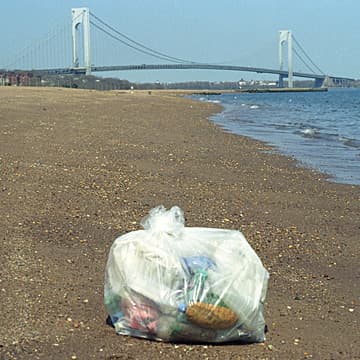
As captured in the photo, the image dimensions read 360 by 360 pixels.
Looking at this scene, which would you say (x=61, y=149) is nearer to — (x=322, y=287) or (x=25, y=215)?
(x=25, y=215)

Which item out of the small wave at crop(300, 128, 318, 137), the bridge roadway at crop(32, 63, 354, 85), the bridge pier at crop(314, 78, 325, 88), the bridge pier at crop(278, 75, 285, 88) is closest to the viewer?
the small wave at crop(300, 128, 318, 137)

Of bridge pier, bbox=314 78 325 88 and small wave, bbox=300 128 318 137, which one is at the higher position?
bridge pier, bbox=314 78 325 88

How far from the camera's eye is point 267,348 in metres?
2.89

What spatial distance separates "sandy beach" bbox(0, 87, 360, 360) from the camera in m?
2.92

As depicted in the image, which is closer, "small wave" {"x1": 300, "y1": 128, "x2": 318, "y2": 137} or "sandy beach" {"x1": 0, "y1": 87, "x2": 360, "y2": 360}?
"sandy beach" {"x1": 0, "y1": 87, "x2": 360, "y2": 360}

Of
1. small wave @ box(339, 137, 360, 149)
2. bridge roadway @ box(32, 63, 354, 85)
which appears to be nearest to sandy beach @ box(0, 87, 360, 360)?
small wave @ box(339, 137, 360, 149)

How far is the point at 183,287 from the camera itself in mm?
2791

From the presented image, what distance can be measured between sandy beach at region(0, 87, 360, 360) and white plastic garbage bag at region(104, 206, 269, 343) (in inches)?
2.8

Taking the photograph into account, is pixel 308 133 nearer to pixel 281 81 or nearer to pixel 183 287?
pixel 183 287

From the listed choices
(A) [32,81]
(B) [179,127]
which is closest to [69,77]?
(A) [32,81]

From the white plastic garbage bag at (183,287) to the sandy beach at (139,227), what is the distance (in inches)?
2.8

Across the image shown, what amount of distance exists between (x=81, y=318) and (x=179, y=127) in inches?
515

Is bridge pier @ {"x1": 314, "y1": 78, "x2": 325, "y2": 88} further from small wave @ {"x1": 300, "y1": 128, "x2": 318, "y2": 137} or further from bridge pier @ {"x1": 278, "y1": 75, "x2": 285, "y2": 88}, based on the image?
small wave @ {"x1": 300, "y1": 128, "x2": 318, "y2": 137}

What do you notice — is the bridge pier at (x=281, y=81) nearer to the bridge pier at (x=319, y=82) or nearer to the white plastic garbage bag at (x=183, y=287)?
the bridge pier at (x=319, y=82)
